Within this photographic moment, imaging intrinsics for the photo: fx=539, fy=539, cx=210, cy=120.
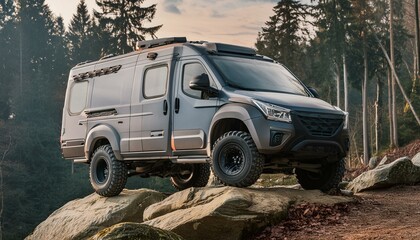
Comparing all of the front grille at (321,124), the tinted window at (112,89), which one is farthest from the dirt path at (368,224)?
the tinted window at (112,89)

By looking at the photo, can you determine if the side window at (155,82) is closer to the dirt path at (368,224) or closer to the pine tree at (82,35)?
the dirt path at (368,224)

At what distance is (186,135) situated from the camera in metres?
9.52

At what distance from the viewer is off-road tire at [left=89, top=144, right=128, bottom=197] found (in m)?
11.1

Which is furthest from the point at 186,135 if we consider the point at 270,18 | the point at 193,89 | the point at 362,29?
the point at 362,29

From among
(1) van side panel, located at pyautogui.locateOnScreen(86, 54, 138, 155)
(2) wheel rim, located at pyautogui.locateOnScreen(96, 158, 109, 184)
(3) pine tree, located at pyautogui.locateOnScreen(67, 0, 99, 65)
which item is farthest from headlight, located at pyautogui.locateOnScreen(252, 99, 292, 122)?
(3) pine tree, located at pyautogui.locateOnScreen(67, 0, 99, 65)

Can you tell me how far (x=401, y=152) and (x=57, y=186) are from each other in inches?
1228

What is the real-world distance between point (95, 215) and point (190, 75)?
3538mm

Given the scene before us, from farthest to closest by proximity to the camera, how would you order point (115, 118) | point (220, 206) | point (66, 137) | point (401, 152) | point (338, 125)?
1. point (401, 152)
2. point (66, 137)
3. point (115, 118)
4. point (338, 125)
5. point (220, 206)

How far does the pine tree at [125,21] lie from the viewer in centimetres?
4375

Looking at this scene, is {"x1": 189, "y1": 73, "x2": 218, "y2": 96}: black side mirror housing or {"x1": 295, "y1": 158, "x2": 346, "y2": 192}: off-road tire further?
{"x1": 295, "y1": 158, "x2": 346, "y2": 192}: off-road tire

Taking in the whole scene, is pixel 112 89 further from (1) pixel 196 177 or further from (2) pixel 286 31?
(2) pixel 286 31

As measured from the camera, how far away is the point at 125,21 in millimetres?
44094

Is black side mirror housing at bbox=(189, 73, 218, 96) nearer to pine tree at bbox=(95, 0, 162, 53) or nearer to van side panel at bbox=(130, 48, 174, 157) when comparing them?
van side panel at bbox=(130, 48, 174, 157)

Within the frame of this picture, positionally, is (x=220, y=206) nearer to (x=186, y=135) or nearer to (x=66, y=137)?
(x=186, y=135)
